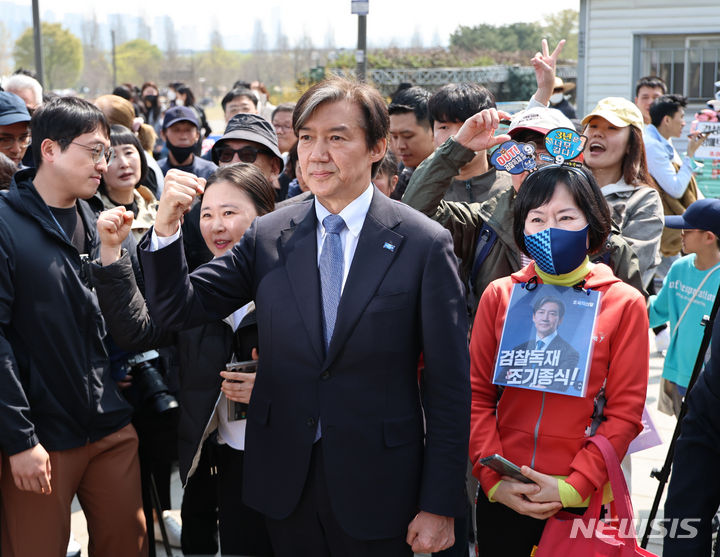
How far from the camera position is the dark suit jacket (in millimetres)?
2344

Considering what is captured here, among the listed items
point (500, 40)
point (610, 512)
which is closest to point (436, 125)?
point (610, 512)

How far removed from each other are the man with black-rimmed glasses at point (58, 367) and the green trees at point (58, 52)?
10625cm

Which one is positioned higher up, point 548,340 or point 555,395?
point 548,340

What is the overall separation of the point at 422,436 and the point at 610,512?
73 centimetres

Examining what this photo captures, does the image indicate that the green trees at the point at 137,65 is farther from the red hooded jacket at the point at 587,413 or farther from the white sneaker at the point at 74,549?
the red hooded jacket at the point at 587,413

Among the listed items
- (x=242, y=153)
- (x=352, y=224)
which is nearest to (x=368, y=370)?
(x=352, y=224)

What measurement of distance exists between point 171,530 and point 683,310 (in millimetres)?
2952

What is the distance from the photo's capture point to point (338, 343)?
7.64 ft

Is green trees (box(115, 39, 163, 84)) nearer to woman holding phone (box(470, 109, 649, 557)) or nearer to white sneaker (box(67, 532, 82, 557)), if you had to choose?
white sneaker (box(67, 532, 82, 557))

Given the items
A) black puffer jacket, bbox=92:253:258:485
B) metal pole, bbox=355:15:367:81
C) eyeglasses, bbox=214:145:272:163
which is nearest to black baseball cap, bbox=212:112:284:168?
eyeglasses, bbox=214:145:272:163

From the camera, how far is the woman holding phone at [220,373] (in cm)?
291

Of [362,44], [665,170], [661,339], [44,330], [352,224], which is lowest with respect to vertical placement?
[661,339]

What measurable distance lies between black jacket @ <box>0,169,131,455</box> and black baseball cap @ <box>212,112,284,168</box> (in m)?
1.70

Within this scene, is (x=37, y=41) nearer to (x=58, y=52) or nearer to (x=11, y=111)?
(x=11, y=111)
